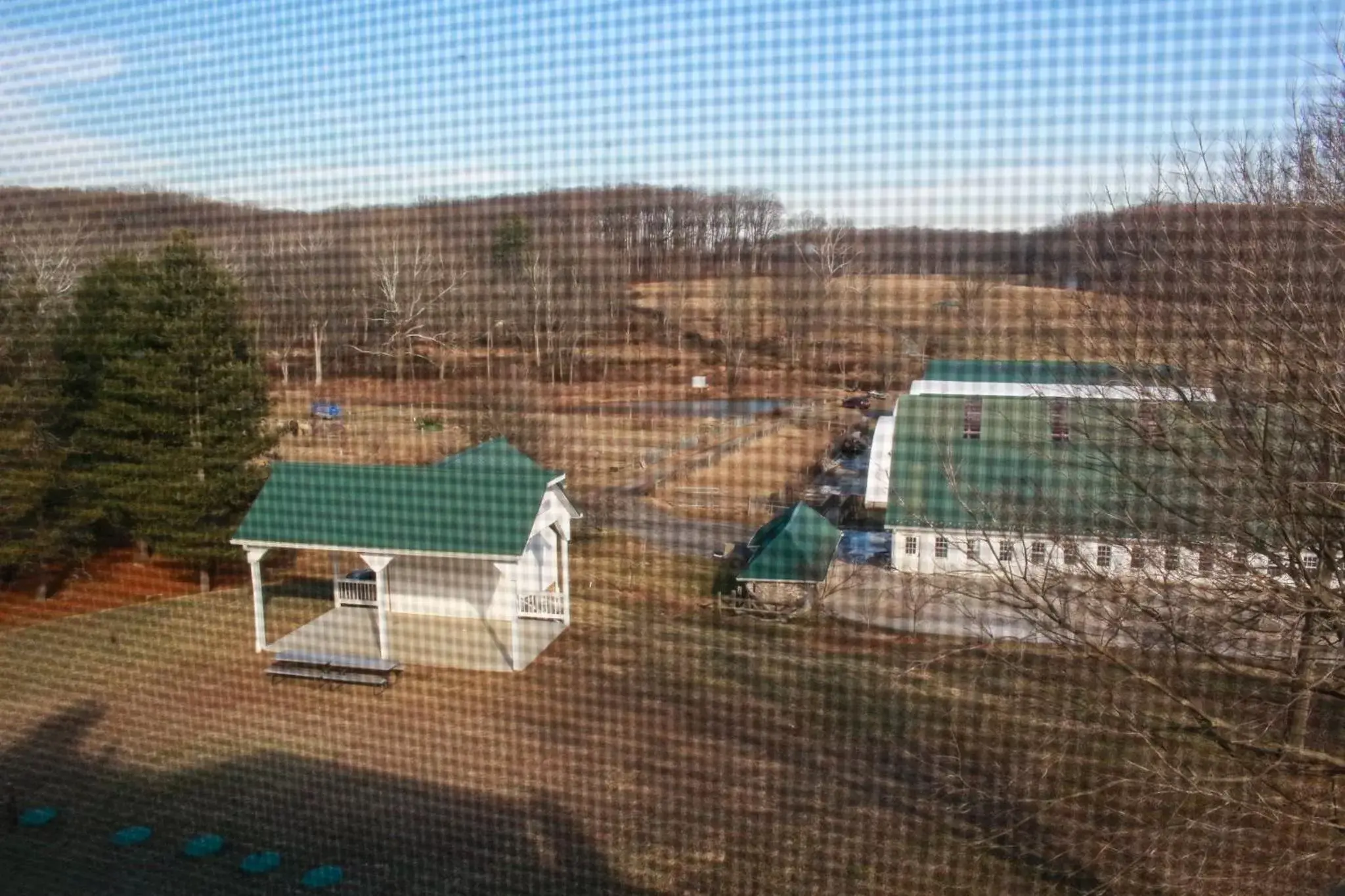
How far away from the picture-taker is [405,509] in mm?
2963

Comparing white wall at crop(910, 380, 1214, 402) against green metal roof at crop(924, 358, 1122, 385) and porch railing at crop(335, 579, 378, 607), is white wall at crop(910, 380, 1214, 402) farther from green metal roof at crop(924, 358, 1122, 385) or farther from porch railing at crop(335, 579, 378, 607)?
porch railing at crop(335, 579, 378, 607)

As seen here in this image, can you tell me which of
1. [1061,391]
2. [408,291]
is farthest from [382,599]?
[1061,391]

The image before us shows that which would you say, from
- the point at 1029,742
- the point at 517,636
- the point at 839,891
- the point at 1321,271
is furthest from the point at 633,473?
the point at 1321,271

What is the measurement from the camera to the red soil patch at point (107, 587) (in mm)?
3314

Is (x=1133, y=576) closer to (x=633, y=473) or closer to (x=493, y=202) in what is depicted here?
(x=493, y=202)

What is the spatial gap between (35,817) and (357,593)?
1503 millimetres

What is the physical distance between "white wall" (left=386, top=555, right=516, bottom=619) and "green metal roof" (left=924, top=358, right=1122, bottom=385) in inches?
64.2

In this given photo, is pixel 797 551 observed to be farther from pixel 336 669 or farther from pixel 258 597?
pixel 258 597

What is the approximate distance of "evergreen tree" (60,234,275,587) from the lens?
316 cm

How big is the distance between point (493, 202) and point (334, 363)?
4.47 ft

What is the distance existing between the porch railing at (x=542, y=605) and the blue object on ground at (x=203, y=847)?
4.29ft

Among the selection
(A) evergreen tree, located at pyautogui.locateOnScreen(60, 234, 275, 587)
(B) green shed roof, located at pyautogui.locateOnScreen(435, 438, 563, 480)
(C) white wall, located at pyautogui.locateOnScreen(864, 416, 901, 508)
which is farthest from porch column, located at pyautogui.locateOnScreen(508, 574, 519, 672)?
(A) evergreen tree, located at pyautogui.locateOnScreen(60, 234, 275, 587)

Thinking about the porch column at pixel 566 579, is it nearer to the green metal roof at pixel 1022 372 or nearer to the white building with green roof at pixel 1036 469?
the white building with green roof at pixel 1036 469

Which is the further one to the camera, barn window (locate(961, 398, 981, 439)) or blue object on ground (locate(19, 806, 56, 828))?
barn window (locate(961, 398, 981, 439))
